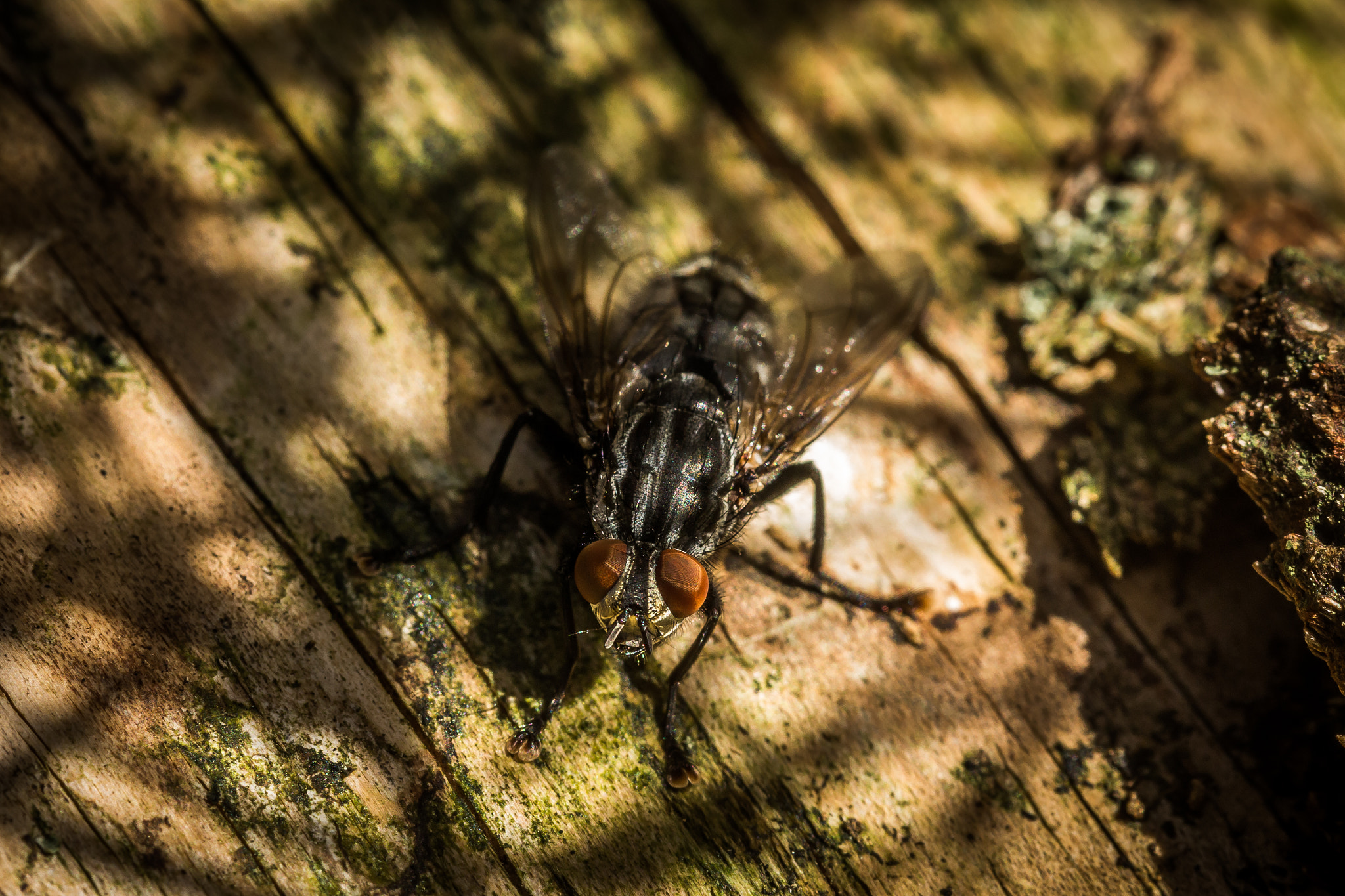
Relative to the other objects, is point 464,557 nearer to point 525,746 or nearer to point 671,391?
point 525,746

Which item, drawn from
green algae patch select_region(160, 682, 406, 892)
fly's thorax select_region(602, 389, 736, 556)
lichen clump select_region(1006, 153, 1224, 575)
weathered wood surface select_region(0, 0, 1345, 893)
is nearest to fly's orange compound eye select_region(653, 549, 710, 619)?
fly's thorax select_region(602, 389, 736, 556)

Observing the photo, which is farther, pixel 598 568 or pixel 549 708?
pixel 549 708

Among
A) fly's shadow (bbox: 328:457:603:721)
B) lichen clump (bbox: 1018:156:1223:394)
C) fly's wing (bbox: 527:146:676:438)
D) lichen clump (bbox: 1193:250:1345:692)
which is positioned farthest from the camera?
lichen clump (bbox: 1018:156:1223:394)

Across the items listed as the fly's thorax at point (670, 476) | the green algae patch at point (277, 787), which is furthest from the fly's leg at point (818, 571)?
the green algae patch at point (277, 787)

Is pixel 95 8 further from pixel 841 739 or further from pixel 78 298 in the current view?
pixel 841 739

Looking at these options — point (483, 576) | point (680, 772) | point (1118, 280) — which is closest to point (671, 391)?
point (483, 576)

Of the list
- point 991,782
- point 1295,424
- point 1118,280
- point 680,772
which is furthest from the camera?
point 1118,280

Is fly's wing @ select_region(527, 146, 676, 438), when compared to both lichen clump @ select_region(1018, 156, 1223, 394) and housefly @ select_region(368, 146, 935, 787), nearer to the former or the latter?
housefly @ select_region(368, 146, 935, 787)
